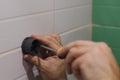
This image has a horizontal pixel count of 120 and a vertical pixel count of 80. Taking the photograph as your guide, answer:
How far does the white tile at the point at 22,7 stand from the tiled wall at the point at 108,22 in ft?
1.35

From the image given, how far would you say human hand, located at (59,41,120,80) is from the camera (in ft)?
2.08

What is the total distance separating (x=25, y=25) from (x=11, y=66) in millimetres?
150

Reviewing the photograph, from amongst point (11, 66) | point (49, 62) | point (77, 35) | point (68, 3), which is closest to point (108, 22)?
point (77, 35)

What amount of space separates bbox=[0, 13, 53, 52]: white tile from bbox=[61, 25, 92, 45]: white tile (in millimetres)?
141

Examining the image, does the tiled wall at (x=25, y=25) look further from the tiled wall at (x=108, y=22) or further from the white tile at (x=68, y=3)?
the tiled wall at (x=108, y=22)

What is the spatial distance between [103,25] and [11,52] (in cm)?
65

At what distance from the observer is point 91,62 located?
2.07 ft

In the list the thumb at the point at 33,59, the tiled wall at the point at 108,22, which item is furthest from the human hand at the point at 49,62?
the tiled wall at the point at 108,22

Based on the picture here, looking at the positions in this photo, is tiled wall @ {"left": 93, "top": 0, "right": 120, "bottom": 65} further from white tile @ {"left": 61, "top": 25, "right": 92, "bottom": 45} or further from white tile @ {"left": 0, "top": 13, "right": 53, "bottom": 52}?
white tile @ {"left": 0, "top": 13, "right": 53, "bottom": 52}

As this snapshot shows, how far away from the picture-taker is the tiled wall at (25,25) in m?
0.80

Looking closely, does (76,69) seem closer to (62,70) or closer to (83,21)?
(62,70)

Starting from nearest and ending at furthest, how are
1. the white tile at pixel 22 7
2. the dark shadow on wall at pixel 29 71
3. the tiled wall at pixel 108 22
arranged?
the white tile at pixel 22 7
the dark shadow on wall at pixel 29 71
the tiled wall at pixel 108 22

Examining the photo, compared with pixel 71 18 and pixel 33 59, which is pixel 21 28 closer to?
pixel 33 59

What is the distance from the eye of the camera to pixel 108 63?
0.64 meters
